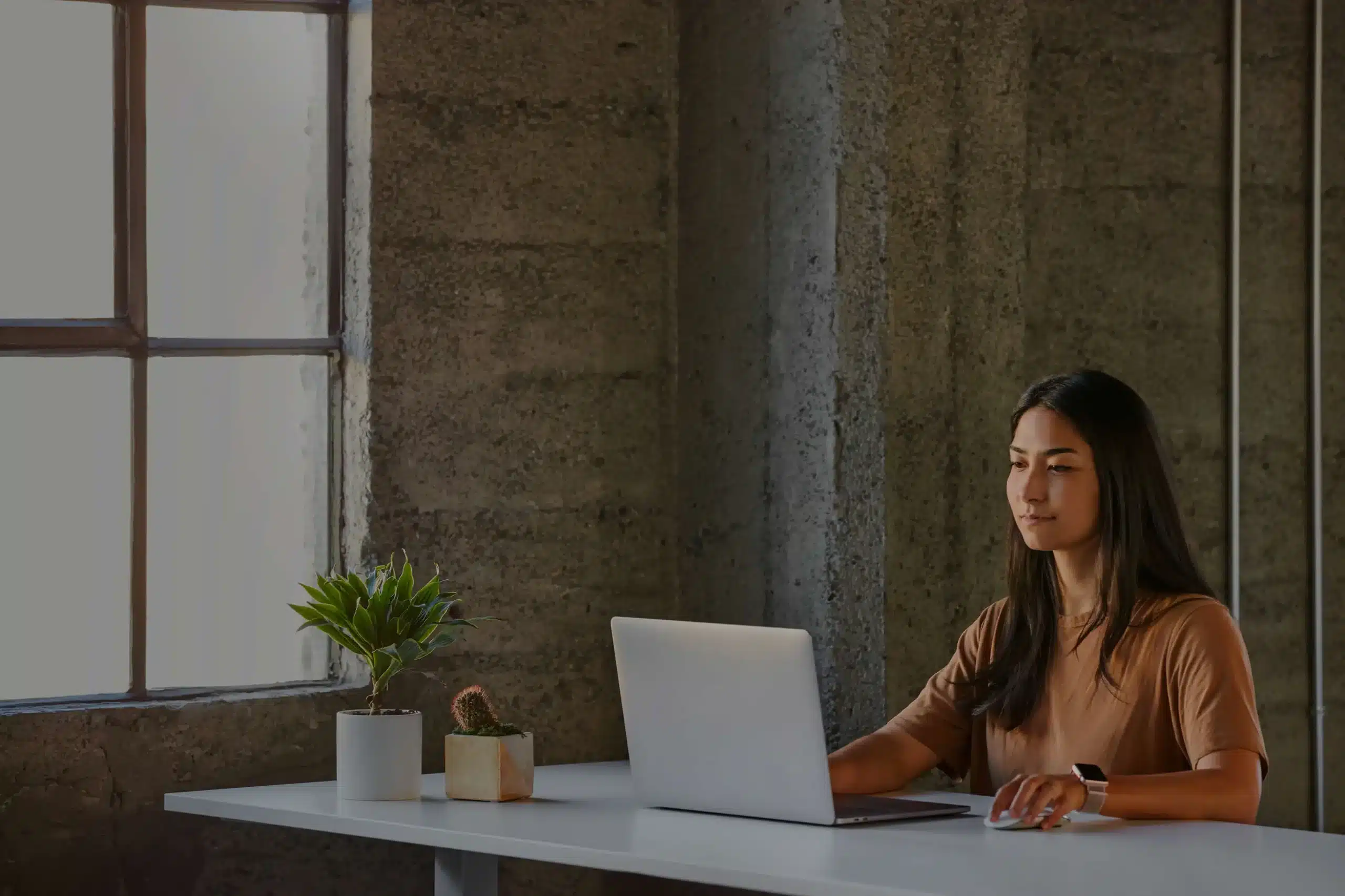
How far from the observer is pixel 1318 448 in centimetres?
368

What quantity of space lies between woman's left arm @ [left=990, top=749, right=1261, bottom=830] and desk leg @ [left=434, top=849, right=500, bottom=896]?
0.77 meters

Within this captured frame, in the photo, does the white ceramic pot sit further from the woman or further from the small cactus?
the woman

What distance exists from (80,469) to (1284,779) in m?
2.45

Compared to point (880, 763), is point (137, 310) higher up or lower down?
higher up

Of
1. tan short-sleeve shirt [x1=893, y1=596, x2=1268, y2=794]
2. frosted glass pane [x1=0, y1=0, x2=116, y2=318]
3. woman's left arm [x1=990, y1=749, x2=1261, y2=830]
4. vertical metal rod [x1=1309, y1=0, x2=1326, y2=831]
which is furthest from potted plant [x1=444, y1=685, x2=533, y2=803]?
vertical metal rod [x1=1309, y1=0, x2=1326, y2=831]

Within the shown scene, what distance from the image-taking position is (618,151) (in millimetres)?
3613

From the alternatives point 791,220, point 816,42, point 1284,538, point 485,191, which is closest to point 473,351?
point 485,191

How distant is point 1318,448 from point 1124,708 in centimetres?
125

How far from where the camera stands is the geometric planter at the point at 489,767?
2.76 metres

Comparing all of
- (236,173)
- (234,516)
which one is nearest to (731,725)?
(234,516)

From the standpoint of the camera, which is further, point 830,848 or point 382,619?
point 382,619

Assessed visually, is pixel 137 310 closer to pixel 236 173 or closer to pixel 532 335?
pixel 236 173

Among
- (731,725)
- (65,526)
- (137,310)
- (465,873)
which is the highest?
(137,310)

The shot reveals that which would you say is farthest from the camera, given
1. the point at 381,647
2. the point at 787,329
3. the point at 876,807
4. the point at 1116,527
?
the point at 787,329
